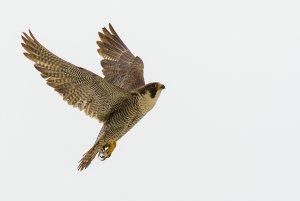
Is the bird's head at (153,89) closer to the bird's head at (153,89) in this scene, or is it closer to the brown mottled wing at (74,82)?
the bird's head at (153,89)

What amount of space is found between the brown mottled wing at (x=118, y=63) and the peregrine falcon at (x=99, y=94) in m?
0.04

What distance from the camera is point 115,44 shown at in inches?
741

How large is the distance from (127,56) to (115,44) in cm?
40

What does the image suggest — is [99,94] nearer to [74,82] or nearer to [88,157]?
[74,82]

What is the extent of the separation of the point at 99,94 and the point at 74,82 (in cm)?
61

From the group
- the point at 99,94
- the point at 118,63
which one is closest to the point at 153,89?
the point at 99,94

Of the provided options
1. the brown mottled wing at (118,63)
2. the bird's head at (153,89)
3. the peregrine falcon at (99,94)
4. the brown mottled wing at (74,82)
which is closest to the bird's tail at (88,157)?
the peregrine falcon at (99,94)

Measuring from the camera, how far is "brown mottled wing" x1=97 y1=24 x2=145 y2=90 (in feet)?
57.7

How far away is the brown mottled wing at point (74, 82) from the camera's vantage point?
14.9 meters

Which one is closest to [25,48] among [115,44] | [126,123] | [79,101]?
[79,101]

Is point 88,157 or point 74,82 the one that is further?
point 88,157

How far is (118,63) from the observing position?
18.3 m

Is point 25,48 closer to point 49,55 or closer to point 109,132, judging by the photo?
point 49,55

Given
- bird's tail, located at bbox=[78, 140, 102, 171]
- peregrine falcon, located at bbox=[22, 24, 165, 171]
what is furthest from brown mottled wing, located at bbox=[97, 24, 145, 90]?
bird's tail, located at bbox=[78, 140, 102, 171]
